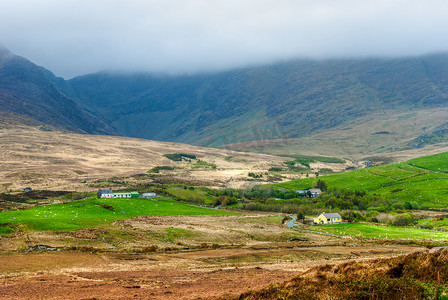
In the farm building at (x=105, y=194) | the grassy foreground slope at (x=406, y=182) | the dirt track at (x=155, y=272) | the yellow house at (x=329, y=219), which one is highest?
the dirt track at (x=155, y=272)

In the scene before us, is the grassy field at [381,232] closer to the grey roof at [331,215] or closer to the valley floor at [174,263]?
the grey roof at [331,215]

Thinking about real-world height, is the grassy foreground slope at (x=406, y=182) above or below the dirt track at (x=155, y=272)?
below

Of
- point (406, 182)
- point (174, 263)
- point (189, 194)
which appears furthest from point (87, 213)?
point (406, 182)

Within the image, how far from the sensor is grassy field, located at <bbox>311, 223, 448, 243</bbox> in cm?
6631

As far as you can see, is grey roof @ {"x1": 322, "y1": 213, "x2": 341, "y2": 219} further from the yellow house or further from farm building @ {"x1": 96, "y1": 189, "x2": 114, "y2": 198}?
farm building @ {"x1": 96, "y1": 189, "x2": 114, "y2": 198}

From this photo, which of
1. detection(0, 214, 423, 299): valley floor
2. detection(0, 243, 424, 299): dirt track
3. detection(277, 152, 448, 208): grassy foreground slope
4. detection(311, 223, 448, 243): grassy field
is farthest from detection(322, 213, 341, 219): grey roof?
detection(277, 152, 448, 208): grassy foreground slope

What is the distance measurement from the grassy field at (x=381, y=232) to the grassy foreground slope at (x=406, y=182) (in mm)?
43637

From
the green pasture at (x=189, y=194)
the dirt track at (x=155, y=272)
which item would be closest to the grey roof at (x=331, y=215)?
the dirt track at (x=155, y=272)

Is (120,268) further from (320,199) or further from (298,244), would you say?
(320,199)

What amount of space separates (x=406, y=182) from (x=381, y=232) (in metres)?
79.2

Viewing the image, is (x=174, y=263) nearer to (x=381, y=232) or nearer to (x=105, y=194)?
(x=381, y=232)

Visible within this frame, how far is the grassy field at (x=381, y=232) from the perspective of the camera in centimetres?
6631

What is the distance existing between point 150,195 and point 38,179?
63876mm

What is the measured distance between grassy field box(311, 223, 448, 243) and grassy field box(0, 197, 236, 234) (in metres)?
29.6
